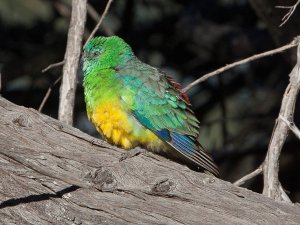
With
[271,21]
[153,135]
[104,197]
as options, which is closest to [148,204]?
[104,197]

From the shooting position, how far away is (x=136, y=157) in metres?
4.04

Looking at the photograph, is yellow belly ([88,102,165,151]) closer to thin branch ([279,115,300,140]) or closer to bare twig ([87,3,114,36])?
thin branch ([279,115,300,140])

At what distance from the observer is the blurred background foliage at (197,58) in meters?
7.22

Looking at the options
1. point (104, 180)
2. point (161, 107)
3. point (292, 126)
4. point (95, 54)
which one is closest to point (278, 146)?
point (292, 126)

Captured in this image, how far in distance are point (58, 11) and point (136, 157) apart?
3.73 metres

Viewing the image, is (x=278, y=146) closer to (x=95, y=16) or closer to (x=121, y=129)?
(x=121, y=129)

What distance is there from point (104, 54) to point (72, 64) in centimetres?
39

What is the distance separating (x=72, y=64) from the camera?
16.5 ft

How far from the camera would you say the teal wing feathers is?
191 inches

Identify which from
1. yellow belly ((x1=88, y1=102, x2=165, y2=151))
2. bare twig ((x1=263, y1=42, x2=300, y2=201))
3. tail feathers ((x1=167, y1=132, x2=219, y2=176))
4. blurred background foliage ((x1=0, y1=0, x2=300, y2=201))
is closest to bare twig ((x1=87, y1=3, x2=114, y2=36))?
blurred background foliage ((x1=0, y1=0, x2=300, y2=201))

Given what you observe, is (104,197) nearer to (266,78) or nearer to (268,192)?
(268,192)

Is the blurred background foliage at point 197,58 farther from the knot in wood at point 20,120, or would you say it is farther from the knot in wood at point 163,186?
the knot in wood at point 163,186

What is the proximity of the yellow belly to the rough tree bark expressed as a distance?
62 cm

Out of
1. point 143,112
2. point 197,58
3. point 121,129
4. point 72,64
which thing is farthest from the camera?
point 197,58
